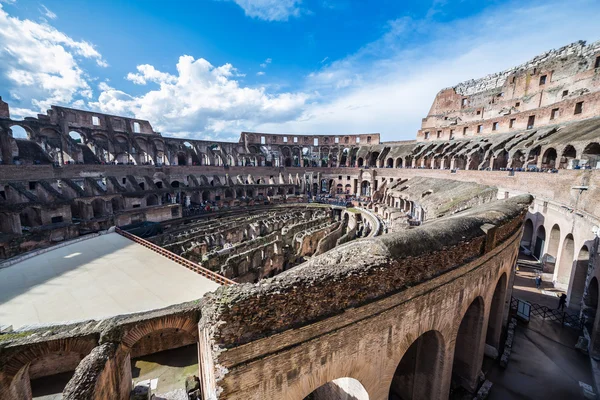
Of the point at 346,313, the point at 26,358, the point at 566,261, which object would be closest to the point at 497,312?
the point at 566,261

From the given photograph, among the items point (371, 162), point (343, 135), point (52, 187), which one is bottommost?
point (52, 187)

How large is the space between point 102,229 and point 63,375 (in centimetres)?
1345

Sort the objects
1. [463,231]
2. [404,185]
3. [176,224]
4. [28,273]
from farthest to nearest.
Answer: [404,185] < [176,224] < [28,273] < [463,231]

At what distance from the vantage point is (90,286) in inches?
385

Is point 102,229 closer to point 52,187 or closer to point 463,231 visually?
point 52,187

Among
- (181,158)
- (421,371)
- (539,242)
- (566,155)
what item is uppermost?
(566,155)

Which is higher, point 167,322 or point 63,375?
point 167,322

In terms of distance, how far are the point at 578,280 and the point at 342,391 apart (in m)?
12.8

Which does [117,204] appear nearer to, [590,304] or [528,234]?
[590,304]

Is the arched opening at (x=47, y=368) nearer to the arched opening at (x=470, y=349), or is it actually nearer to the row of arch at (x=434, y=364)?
the row of arch at (x=434, y=364)

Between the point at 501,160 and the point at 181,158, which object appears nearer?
the point at 501,160

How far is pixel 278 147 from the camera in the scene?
44.0 m

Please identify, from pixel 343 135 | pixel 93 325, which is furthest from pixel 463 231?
pixel 343 135

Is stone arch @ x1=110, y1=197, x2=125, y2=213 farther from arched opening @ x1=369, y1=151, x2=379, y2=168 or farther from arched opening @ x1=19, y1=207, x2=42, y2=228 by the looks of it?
arched opening @ x1=369, y1=151, x2=379, y2=168
